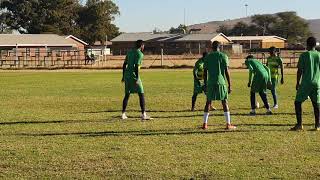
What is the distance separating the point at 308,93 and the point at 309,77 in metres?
0.32

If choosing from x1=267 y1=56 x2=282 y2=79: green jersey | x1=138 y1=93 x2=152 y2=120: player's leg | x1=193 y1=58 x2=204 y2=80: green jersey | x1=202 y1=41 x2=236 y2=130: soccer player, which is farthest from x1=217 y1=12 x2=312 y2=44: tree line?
x1=202 y1=41 x2=236 y2=130: soccer player

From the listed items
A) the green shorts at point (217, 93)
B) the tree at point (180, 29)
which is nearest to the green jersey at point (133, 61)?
the green shorts at point (217, 93)

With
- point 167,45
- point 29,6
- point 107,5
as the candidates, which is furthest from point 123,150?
point 107,5

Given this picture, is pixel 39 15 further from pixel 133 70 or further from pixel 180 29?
Answer: pixel 133 70

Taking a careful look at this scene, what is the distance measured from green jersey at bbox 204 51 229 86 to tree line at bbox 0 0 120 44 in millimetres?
102273

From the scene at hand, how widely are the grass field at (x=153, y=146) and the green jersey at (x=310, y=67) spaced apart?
38.2 inches

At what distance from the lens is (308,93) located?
1153 cm

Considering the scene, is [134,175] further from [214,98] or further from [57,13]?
[57,13]

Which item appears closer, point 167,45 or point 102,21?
point 167,45

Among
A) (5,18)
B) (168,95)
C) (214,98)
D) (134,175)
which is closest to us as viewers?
(134,175)

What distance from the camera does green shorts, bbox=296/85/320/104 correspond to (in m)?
11.5

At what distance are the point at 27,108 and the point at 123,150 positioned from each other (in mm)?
8373

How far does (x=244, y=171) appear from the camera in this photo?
25.5 feet

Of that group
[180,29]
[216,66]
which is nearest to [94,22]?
[180,29]
